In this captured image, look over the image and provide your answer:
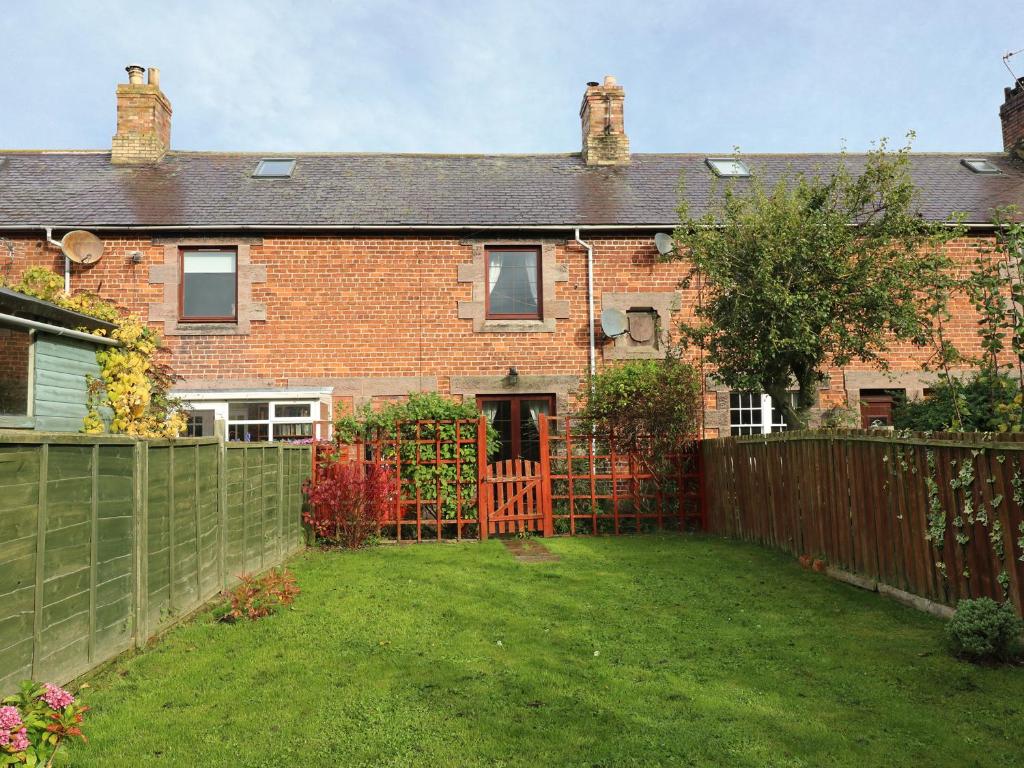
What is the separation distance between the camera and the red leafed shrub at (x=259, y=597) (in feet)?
20.5

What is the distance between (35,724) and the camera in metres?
3.23

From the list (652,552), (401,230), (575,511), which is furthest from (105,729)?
(401,230)

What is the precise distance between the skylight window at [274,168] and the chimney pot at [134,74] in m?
3.04

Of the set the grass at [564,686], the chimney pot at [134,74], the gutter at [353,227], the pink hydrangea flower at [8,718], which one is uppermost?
the chimney pot at [134,74]

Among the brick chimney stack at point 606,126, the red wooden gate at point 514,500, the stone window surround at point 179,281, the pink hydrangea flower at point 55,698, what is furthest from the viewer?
the brick chimney stack at point 606,126

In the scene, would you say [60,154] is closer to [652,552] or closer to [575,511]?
[575,511]

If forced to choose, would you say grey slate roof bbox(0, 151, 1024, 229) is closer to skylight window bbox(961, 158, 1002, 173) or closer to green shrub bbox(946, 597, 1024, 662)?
skylight window bbox(961, 158, 1002, 173)

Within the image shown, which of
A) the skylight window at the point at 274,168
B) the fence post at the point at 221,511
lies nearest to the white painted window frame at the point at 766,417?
the fence post at the point at 221,511

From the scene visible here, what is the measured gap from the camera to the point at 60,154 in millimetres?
16797

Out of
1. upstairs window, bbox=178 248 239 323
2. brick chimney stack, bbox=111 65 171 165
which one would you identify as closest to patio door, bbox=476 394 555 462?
upstairs window, bbox=178 248 239 323

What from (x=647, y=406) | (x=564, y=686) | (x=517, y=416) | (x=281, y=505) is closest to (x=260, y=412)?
(x=281, y=505)

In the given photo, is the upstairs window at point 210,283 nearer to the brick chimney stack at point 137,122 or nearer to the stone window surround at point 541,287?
the stone window surround at point 541,287

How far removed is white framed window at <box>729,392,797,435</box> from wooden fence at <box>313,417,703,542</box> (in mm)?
2526

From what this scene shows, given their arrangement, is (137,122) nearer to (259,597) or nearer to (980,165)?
(259,597)
